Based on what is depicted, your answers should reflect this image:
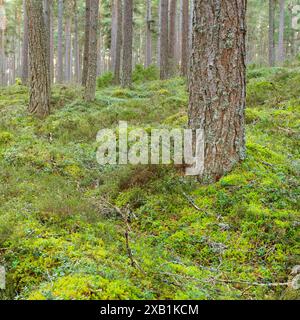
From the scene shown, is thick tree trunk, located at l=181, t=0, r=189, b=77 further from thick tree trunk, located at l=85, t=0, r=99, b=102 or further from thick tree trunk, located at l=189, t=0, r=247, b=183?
thick tree trunk, located at l=189, t=0, r=247, b=183

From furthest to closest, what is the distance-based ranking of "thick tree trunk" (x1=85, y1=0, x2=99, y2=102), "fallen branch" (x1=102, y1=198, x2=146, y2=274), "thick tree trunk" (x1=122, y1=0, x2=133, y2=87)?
"thick tree trunk" (x1=122, y1=0, x2=133, y2=87), "thick tree trunk" (x1=85, y1=0, x2=99, y2=102), "fallen branch" (x1=102, y1=198, x2=146, y2=274)

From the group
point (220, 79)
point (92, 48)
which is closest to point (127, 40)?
point (92, 48)

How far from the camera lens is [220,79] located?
225 inches

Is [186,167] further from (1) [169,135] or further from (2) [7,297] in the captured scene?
(2) [7,297]

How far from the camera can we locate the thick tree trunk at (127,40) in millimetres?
15352

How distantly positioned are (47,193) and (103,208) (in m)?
0.88

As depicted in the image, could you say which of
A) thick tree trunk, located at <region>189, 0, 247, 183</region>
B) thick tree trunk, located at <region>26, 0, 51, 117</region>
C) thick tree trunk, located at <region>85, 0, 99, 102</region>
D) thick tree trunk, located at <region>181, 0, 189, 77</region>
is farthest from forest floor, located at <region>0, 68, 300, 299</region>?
thick tree trunk, located at <region>181, 0, 189, 77</region>

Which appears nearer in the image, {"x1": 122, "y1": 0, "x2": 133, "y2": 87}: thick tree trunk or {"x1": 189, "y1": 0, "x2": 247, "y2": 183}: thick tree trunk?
{"x1": 189, "y1": 0, "x2": 247, "y2": 183}: thick tree trunk

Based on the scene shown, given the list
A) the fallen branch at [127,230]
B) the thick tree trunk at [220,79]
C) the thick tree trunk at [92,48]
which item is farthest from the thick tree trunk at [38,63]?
the thick tree trunk at [220,79]

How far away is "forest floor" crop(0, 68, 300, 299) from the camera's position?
3.55m

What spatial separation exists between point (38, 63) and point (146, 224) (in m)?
7.35

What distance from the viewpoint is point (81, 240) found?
13.9 feet

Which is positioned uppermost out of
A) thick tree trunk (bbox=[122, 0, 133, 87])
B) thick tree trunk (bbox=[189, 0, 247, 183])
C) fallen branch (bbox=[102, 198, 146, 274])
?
thick tree trunk (bbox=[122, 0, 133, 87])

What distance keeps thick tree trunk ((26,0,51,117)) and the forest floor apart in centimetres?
254
